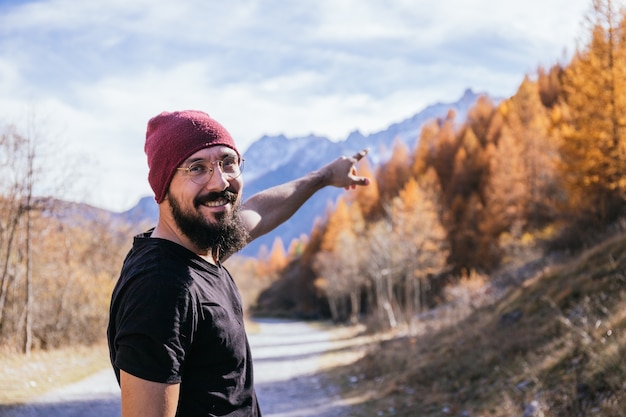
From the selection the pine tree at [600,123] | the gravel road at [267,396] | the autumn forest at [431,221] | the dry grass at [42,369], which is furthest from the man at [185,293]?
the pine tree at [600,123]

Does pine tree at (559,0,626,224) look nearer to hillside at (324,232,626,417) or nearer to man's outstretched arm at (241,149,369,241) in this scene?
hillside at (324,232,626,417)

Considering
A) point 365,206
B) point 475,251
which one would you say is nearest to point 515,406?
point 475,251

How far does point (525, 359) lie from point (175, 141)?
25.9ft

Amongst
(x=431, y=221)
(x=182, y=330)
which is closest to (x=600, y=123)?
(x=431, y=221)

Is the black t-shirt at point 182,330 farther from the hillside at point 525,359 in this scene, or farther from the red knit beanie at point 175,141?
the hillside at point 525,359

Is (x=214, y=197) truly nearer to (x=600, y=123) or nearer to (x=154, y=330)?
(x=154, y=330)

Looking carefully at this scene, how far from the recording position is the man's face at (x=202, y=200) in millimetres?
1810

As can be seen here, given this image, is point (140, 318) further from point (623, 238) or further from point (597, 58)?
point (597, 58)

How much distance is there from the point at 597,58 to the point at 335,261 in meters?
35.0

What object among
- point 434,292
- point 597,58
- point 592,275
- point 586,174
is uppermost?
point 597,58

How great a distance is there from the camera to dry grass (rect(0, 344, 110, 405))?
29.2 feet

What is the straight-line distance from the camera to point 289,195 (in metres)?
3.01

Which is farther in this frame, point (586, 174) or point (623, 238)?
point (586, 174)

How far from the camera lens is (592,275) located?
33.4ft
